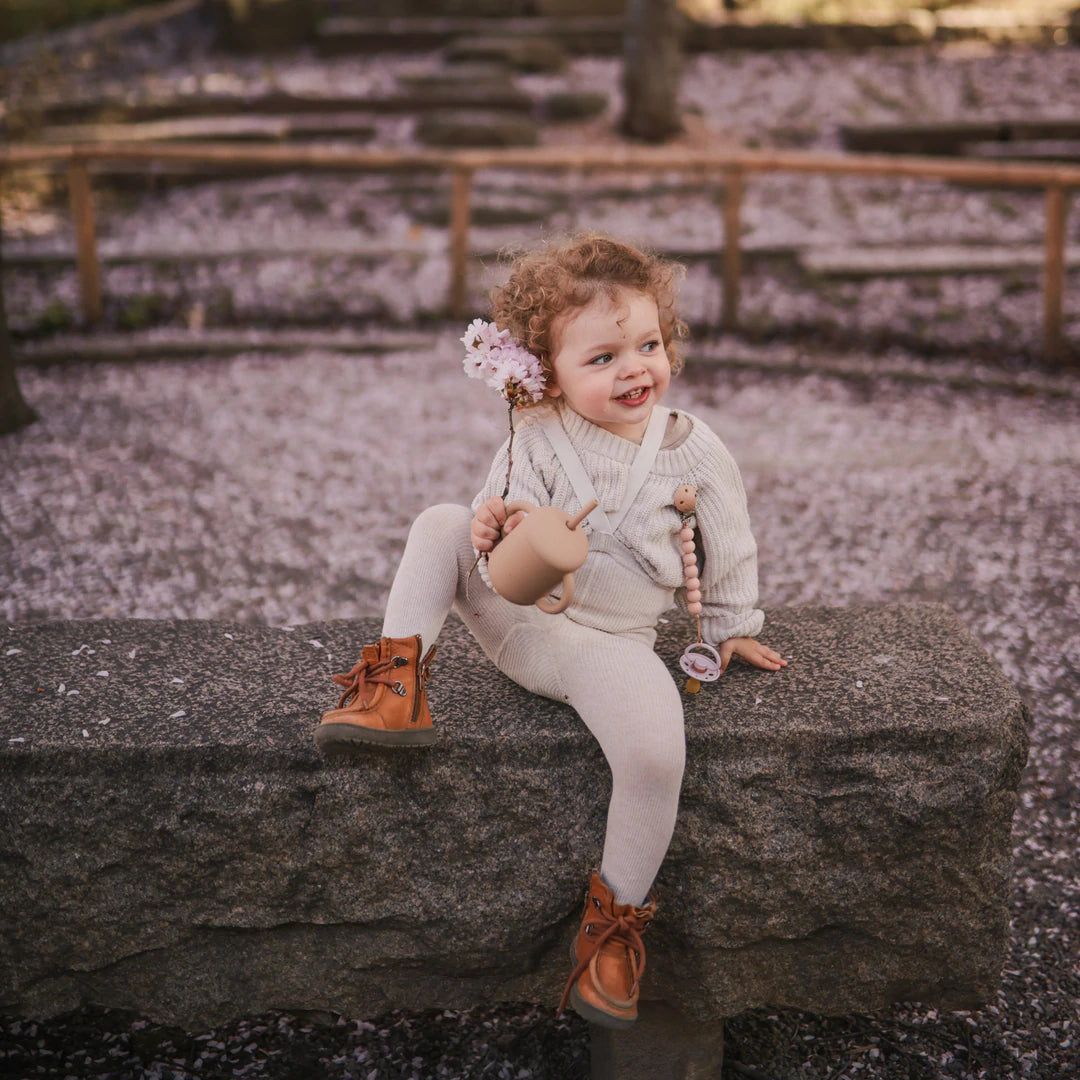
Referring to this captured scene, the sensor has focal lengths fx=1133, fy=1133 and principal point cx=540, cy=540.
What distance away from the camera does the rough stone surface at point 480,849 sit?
210 centimetres

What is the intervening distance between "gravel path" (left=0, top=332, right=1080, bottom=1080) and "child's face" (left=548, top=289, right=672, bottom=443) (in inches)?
51.9

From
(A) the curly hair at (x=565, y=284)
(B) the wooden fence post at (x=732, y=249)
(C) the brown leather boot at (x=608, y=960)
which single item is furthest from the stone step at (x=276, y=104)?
(C) the brown leather boot at (x=608, y=960)

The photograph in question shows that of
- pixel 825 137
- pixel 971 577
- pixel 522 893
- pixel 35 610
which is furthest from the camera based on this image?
pixel 825 137

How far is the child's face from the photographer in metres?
2.09

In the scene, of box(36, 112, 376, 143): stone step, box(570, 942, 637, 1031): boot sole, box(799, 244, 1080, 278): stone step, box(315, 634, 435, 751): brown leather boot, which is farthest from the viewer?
box(36, 112, 376, 143): stone step

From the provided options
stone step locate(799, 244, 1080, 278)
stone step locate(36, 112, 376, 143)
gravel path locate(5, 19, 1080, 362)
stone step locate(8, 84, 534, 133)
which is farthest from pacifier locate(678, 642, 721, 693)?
stone step locate(8, 84, 534, 133)

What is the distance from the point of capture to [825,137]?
9.76 metres

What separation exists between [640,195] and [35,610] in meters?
6.39

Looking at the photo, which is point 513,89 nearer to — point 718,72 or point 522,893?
Answer: point 718,72

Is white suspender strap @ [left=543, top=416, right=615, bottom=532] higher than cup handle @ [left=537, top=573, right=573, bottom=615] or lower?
higher

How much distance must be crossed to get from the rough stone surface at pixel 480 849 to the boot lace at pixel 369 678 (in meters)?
0.14

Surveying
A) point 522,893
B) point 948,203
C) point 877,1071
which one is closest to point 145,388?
point 522,893

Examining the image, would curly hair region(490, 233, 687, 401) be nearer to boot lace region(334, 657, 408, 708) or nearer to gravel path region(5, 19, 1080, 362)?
boot lace region(334, 657, 408, 708)

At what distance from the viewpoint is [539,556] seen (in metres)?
1.91
